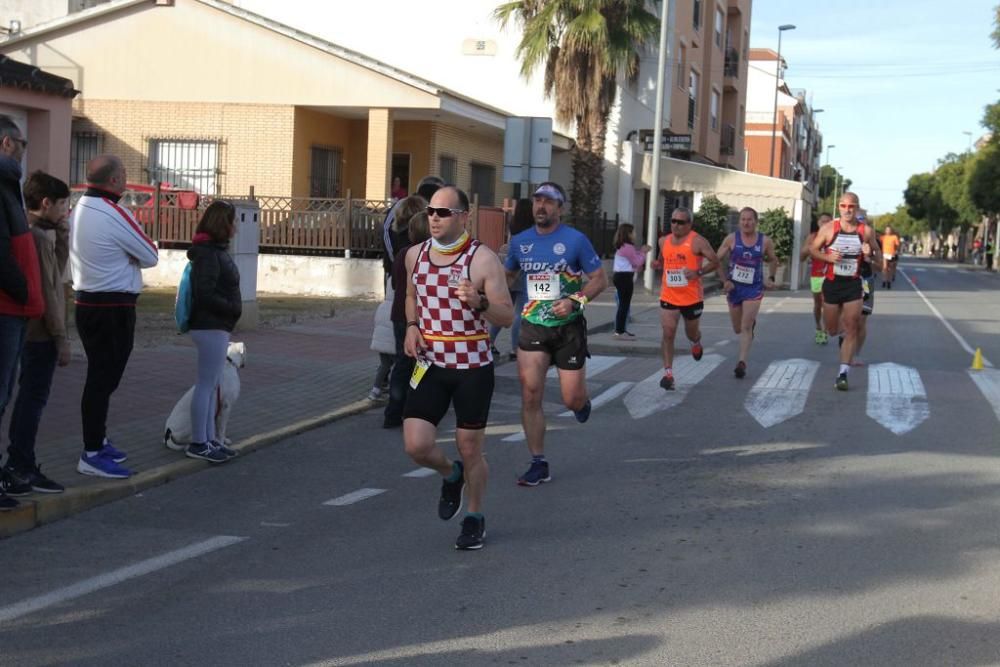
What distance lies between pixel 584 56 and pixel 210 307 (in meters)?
25.7

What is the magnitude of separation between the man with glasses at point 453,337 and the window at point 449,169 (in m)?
23.6

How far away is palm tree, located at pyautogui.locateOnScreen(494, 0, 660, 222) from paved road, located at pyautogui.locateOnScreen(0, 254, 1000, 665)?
2299 cm

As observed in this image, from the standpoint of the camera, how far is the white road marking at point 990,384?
1174 centimetres

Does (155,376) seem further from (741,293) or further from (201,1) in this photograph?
(201,1)

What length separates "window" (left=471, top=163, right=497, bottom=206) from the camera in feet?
105

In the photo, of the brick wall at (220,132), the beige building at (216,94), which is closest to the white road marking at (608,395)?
the beige building at (216,94)

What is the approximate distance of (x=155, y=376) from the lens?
10.9 meters

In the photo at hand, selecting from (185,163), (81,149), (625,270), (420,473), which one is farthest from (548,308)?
(81,149)

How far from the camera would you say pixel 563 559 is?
→ 19.6 ft

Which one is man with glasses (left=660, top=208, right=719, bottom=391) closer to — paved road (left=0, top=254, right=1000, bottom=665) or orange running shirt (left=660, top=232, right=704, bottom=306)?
orange running shirt (left=660, top=232, right=704, bottom=306)

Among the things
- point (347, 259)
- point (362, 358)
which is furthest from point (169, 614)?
point (347, 259)

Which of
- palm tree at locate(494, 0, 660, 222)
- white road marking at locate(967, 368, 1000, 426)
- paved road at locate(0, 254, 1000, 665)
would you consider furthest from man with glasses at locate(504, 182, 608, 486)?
palm tree at locate(494, 0, 660, 222)

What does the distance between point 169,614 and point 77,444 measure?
3.38m

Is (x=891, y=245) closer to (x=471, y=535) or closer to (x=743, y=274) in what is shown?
(x=743, y=274)
